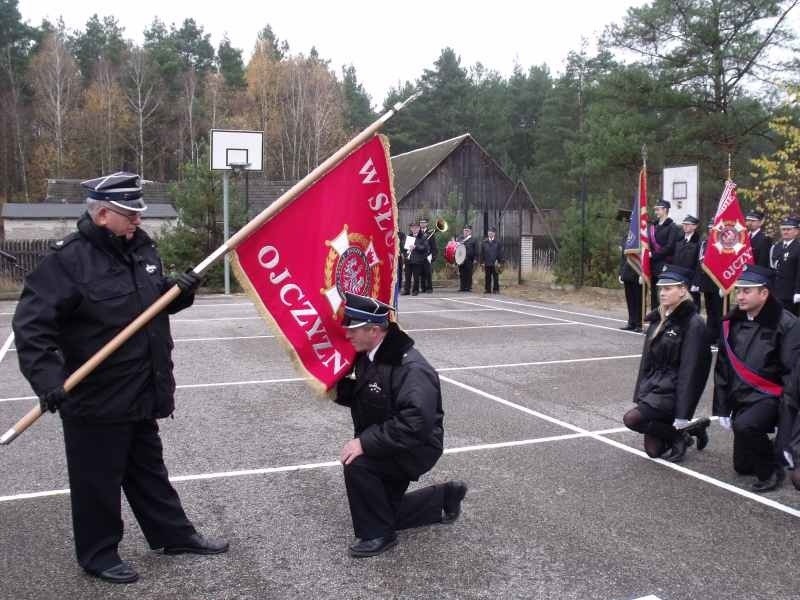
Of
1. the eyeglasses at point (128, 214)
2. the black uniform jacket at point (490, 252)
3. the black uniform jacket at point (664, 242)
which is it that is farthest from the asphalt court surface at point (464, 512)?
the black uniform jacket at point (490, 252)

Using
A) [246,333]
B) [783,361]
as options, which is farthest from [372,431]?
[246,333]

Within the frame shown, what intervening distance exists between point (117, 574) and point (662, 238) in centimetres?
1112

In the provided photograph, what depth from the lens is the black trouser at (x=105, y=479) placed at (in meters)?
4.18

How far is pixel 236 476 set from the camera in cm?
607

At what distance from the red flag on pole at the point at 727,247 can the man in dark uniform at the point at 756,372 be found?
4.85 m

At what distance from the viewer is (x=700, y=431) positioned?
22.4ft

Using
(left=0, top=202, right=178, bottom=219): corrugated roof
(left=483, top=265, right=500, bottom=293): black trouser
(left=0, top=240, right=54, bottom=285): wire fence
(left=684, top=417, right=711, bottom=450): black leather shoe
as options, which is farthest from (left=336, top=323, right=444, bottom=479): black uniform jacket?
(left=0, top=202, right=178, bottom=219): corrugated roof

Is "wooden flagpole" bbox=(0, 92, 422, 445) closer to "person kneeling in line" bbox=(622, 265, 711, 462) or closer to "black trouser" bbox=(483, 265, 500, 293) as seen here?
"person kneeling in line" bbox=(622, 265, 711, 462)

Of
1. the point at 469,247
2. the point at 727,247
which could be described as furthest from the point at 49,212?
the point at 727,247

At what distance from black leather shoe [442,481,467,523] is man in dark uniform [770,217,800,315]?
777 centimetres

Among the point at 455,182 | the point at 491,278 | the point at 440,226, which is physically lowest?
the point at 491,278

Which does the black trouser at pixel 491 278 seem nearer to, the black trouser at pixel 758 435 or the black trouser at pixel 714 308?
the black trouser at pixel 714 308

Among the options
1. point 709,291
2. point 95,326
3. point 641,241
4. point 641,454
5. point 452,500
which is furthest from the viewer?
point 641,241

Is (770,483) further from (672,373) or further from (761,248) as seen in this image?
(761,248)
